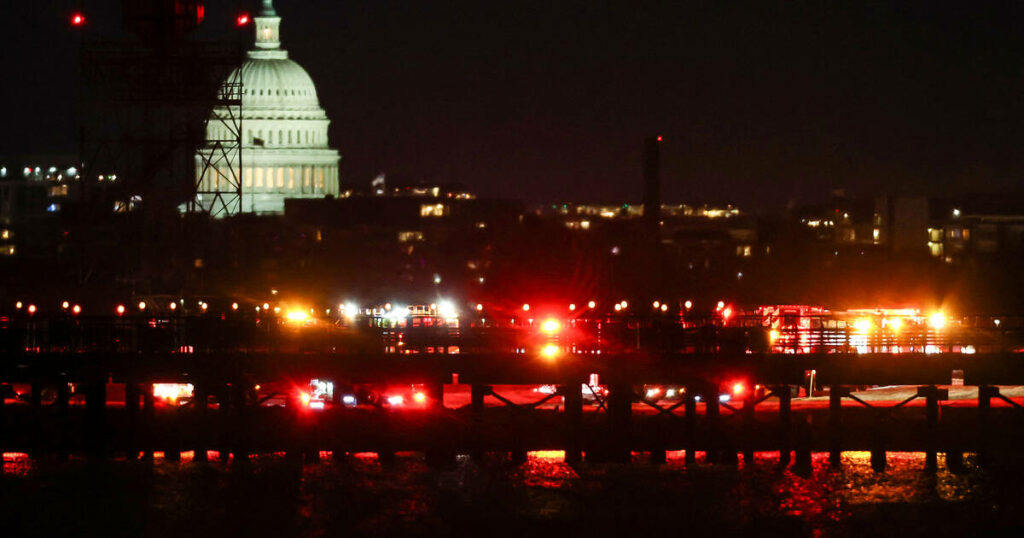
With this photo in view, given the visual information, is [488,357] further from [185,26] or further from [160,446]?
[185,26]

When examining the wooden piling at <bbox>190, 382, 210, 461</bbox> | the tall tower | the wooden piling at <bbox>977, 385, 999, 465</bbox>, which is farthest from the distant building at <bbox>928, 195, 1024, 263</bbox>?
the wooden piling at <bbox>190, 382, 210, 461</bbox>

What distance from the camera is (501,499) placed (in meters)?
53.0

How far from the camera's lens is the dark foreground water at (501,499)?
50.2 m

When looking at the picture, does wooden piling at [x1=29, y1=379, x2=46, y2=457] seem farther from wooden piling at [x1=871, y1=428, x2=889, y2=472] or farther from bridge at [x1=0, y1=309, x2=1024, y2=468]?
wooden piling at [x1=871, y1=428, x2=889, y2=472]

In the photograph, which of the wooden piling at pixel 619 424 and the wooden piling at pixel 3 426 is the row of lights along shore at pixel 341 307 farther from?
the wooden piling at pixel 619 424

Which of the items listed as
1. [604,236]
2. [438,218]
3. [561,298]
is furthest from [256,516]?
[438,218]

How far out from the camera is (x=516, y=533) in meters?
49.6

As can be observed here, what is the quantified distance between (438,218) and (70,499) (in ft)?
442

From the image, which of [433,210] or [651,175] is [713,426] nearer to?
[651,175]

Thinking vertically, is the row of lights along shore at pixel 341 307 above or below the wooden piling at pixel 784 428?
above

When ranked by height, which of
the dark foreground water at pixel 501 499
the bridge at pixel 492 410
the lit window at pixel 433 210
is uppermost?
the lit window at pixel 433 210

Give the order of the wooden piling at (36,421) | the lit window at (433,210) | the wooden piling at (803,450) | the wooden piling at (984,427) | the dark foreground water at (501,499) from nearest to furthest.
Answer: the dark foreground water at (501,499)
the wooden piling at (803,450)
the wooden piling at (984,427)
the wooden piling at (36,421)
the lit window at (433,210)

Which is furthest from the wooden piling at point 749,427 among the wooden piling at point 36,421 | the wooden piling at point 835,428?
the wooden piling at point 36,421

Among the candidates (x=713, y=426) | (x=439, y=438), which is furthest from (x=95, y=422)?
(x=713, y=426)
